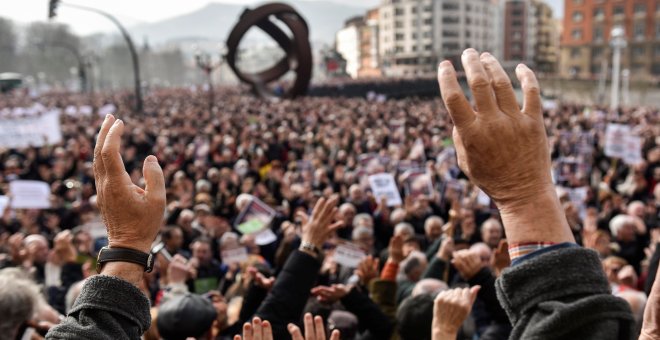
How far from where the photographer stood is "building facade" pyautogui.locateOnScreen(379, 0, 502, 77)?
100m

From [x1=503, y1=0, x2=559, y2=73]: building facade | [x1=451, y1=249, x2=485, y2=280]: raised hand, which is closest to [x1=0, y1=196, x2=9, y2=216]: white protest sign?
[x1=451, y1=249, x2=485, y2=280]: raised hand

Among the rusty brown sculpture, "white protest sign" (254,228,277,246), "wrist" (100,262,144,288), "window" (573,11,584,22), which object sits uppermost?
"window" (573,11,584,22)

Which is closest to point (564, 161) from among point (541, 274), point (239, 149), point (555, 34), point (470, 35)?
point (239, 149)

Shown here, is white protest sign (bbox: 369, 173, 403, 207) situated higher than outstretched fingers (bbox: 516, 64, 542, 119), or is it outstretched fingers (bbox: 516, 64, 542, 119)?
outstretched fingers (bbox: 516, 64, 542, 119)

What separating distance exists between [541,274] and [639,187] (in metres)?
8.41

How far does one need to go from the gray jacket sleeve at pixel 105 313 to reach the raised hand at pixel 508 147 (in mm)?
909

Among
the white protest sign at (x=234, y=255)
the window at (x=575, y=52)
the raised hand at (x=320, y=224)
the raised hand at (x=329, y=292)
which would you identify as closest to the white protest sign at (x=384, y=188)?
the white protest sign at (x=234, y=255)

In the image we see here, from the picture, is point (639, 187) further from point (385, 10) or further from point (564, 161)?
point (385, 10)

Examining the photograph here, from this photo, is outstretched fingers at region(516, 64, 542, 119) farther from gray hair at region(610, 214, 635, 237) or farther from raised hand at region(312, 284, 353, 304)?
gray hair at region(610, 214, 635, 237)

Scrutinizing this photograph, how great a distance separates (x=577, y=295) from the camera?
1.24m

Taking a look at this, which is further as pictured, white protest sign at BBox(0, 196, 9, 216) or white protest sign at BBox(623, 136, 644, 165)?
white protest sign at BBox(623, 136, 644, 165)

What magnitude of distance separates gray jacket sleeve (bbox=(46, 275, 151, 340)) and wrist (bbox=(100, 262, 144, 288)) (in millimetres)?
36

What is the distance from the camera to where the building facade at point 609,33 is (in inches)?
2650

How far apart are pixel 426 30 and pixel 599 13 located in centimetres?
3514
